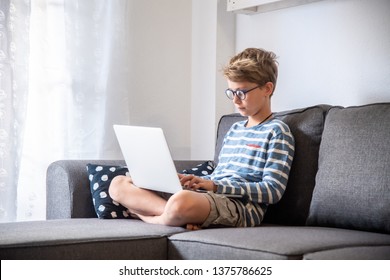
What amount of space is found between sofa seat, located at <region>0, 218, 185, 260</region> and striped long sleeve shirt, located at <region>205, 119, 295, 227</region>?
11.2 inches

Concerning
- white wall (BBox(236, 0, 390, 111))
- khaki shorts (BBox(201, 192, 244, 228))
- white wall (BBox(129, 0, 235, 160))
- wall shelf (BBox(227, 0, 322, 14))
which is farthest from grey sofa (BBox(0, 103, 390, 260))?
white wall (BBox(129, 0, 235, 160))

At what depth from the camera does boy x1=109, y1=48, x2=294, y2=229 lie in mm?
2432

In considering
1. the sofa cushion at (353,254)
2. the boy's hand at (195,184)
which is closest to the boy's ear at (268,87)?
the boy's hand at (195,184)

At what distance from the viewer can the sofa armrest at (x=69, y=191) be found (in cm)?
282

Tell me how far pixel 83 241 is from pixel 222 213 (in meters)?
0.52

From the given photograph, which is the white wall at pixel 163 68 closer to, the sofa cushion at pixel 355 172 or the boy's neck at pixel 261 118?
the boy's neck at pixel 261 118

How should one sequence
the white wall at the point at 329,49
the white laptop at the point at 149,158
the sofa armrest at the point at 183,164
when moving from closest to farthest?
the white laptop at the point at 149,158, the white wall at the point at 329,49, the sofa armrest at the point at 183,164

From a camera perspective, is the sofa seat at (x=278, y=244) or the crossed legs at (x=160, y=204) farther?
the crossed legs at (x=160, y=204)

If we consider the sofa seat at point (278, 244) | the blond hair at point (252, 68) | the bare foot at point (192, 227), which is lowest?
the bare foot at point (192, 227)

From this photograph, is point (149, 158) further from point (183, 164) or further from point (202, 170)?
point (183, 164)

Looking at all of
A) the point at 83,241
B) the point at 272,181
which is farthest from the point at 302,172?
the point at 83,241

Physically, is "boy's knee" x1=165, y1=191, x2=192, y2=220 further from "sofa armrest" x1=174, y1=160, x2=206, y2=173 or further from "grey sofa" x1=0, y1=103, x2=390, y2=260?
"sofa armrest" x1=174, y1=160, x2=206, y2=173

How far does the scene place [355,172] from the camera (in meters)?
2.38

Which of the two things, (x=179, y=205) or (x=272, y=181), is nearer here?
(x=179, y=205)
